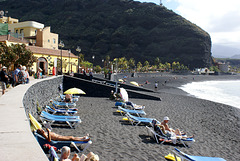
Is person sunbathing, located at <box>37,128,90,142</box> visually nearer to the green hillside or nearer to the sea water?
the sea water

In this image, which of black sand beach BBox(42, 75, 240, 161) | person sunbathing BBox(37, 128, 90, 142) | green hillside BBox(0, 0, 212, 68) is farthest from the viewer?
green hillside BBox(0, 0, 212, 68)

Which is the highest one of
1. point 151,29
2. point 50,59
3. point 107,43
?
point 151,29

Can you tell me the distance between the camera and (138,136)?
8227 mm

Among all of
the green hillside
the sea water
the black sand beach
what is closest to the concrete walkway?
the black sand beach

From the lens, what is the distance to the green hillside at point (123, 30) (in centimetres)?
11462

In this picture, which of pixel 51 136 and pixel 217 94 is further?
pixel 217 94

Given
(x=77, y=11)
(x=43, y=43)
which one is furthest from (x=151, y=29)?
(x=43, y=43)

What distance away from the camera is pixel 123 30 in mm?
123938

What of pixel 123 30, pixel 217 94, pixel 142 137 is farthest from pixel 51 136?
pixel 123 30

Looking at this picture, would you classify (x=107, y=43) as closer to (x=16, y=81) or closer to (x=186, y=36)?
(x=186, y=36)

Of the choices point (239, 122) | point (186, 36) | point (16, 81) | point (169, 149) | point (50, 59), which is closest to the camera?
point (169, 149)

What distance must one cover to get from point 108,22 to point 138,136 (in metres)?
128

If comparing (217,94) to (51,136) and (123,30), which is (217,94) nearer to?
(51,136)

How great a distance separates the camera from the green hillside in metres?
115
